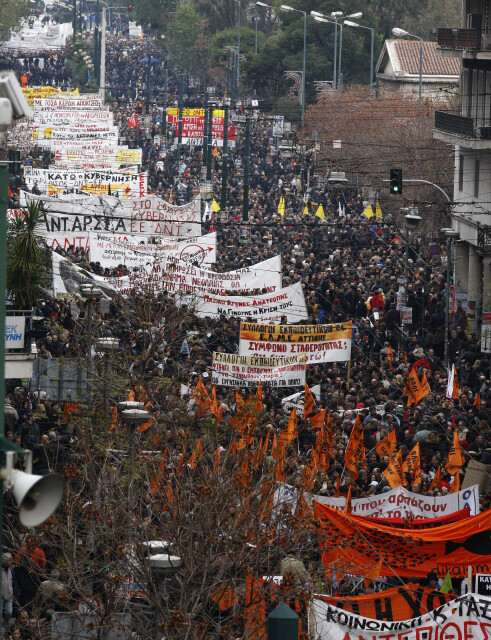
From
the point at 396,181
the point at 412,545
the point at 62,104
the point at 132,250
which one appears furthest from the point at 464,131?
the point at 412,545

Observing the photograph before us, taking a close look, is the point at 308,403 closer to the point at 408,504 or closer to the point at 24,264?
the point at 24,264

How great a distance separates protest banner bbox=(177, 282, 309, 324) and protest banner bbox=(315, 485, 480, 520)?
11.8m

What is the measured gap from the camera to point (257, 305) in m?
27.6

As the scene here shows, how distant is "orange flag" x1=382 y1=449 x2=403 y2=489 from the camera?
17328 mm

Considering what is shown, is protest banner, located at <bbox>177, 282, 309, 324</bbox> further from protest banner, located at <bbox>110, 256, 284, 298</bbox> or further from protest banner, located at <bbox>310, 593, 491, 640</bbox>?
protest banner, located at <bbox>310, 593, 491, 640</bbox>

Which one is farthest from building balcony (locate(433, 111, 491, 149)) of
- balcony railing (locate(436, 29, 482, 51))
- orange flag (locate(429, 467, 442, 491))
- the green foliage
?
the green foliage

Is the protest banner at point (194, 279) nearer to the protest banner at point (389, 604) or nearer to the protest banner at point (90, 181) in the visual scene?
the protest banner at point (90, 181)

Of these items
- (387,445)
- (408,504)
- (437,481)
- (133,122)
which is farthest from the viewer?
(133,122)

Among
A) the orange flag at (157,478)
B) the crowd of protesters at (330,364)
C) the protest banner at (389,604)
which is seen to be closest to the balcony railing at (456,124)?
the crowd of protesters at (330,364)

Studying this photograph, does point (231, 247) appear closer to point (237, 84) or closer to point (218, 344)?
point (218, 344)

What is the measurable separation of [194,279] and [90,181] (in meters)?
17.1

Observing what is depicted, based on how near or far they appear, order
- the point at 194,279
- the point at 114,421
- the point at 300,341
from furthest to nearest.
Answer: the point at 194,279
the point at 300,341
the point at 114,421

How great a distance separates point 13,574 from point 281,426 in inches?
275

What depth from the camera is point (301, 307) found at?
2788 cm
